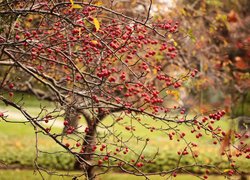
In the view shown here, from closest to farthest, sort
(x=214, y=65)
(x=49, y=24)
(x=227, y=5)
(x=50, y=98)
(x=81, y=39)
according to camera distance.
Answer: (x=81, y=39)
(x=49, y=24)
(x=50, y=98)
(x=214, y=65)
(x=227, y=5)

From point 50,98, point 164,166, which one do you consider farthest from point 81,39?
point 164,166

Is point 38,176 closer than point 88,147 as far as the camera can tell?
No

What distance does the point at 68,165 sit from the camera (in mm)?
12391

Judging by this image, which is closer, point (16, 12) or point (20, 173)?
point (16, 12)

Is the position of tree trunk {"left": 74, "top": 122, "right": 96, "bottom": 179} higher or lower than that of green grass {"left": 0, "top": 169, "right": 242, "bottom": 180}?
lower

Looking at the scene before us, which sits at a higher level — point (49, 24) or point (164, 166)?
point (164, 166)

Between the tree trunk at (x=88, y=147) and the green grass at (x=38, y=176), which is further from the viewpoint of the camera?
the green grass at (x=38, y=176)

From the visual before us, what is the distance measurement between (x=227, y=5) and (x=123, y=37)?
15239mm

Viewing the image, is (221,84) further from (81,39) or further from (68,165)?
(81,39)

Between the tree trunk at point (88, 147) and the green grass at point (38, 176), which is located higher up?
the green grass at point (38, 176)

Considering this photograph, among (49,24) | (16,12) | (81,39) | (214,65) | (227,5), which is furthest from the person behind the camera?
(227,5)

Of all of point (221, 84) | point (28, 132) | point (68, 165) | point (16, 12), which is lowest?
point (16, 12)

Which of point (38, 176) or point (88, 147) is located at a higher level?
point (38, 176)

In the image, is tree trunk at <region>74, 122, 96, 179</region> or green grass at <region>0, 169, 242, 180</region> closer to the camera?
tree trunk at <region>74, 122, 96, 179</region>
